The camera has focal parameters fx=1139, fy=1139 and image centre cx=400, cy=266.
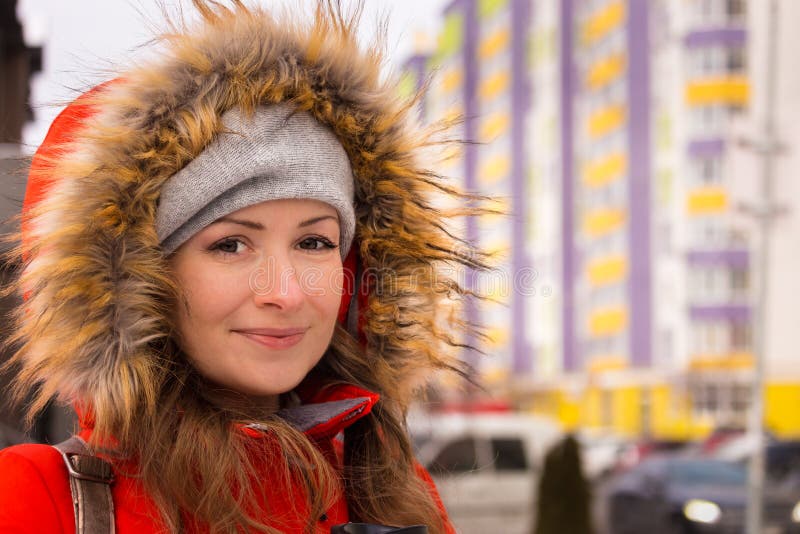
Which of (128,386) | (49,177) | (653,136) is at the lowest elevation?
(128,386)

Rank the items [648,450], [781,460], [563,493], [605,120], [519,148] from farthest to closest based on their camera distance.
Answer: [519,148], [605,120], [648,450], [781,460], [563,493]

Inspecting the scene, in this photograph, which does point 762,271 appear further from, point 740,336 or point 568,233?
point 568,233

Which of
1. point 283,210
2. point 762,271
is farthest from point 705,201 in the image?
point 283,210

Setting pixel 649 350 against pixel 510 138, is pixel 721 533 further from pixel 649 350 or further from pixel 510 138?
pixel 510 138

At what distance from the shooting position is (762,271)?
10.5m

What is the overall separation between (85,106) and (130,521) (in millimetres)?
828

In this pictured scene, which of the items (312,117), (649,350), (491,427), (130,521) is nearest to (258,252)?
(312,117)

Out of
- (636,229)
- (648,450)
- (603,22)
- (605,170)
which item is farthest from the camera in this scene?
(603,22)

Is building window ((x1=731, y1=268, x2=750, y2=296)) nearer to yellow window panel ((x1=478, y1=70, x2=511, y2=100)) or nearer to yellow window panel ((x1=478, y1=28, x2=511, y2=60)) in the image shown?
yellow window panel ((x1=478, y1=70, x2=511, y2=100))

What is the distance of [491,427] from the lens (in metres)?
13.8

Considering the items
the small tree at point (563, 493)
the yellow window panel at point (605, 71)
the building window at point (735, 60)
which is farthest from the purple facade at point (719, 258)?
the small tree at point (563, 493)

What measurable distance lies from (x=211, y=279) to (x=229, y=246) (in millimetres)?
80

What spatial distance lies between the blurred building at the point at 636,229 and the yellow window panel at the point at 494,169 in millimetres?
1780

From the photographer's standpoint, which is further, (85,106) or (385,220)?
(385,220)
